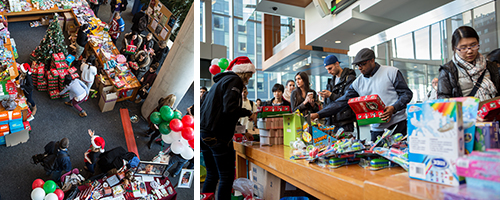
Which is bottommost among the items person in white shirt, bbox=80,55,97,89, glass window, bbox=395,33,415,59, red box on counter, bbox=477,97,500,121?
red box on counter, bbox=477,97,500,121

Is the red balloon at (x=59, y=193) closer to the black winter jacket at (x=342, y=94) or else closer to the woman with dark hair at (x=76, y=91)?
the woman with dark hair at (x=76, y=91)

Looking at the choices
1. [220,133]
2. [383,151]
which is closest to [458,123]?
[383,151]

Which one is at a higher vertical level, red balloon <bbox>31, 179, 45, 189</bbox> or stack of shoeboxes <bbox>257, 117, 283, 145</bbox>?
stack of shoeboxes <bbox>257, 117, 283, 145</bbox>

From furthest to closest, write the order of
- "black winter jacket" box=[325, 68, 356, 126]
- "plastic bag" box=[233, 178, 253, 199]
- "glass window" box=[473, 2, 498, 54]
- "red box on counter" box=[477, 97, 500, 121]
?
"glass window" box=[473, 2, 498, 54] < "black winter jacket" box=[325, 68, 356, 126] < "plastic bag" box=[233, 178, 253, 199] < "red box on counter" box=[477, 97, 500, 121]

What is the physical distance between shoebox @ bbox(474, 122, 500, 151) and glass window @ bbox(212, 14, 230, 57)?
22.6ft

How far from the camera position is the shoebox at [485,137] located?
64cm

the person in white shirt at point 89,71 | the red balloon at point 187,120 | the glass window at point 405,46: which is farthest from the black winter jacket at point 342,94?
the person in white shirt at point 89,71

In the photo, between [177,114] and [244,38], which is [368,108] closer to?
[177,114]

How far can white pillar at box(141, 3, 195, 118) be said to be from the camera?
1981 mm

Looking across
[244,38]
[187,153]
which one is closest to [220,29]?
[244,38]

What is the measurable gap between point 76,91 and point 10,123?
378 millimetres

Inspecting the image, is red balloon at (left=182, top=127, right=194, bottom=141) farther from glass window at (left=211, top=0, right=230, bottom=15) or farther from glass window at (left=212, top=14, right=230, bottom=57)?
glass window at (left=211, top=0, right=230, bottom=15)

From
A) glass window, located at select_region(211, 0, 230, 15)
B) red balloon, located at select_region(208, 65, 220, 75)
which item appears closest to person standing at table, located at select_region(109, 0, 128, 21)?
red balloon, located at select_region(208, 65, 220, 75)

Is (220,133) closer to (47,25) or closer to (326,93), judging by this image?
(326,93)
